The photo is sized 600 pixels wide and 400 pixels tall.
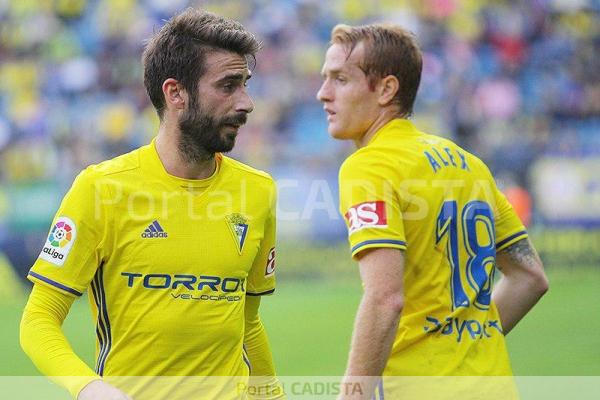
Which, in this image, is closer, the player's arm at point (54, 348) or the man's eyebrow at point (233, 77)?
the player's arm at point (54, 348)

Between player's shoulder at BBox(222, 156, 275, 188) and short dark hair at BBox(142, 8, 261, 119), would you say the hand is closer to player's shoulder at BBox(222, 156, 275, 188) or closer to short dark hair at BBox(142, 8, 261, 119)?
player's shoulder at BBox(222, 156, 275, 188)

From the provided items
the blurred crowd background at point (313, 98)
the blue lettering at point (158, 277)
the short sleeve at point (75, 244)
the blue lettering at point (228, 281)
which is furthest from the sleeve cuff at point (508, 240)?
the blurred crowd background at point (313, 98)

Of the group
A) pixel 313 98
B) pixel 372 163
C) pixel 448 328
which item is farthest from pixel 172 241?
pixel 313 98

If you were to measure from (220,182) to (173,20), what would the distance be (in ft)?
2.12

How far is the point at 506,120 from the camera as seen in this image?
651 inches

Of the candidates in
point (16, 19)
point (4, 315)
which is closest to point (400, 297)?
point (4, 315)

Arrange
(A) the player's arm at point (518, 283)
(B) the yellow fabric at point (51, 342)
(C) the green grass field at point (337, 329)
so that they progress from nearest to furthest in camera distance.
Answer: (B) the yellow fabric at point (51, 342), (A) the player's arm at point (518, 283), (C) the green grass field at point (337, 329)

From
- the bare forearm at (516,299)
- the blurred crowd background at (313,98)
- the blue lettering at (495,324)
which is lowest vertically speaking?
the blue lettering at (495,324)

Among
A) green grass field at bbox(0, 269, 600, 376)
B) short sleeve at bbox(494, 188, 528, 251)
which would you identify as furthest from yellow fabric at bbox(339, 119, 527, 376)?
green grass field at bbox(0, 269, 600, 376)

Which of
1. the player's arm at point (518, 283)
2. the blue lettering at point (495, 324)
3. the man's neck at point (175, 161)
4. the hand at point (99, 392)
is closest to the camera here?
the hand at point (99, 392)

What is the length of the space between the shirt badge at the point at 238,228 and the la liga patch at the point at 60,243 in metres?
0.61

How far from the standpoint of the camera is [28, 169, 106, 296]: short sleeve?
3.51 m

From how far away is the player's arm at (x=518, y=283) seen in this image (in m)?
3.94

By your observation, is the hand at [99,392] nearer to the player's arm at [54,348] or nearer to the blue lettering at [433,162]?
the player's arm at [54,348]
